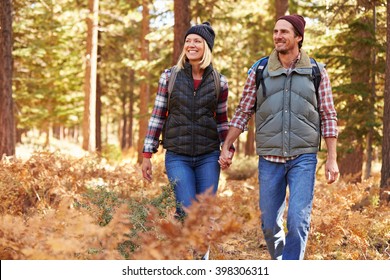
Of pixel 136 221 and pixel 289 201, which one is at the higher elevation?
pixel 289 201

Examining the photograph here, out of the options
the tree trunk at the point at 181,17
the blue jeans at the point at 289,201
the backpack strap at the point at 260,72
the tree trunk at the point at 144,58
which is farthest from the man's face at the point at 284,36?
the tree trunk at the point at 144,58

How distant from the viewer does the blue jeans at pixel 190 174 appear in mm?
5047

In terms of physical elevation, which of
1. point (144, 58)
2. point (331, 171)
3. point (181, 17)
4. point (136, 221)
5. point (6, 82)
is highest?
point (181, 17)

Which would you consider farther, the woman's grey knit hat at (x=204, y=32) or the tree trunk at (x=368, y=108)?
the tree trunk at (x=368, y=108)

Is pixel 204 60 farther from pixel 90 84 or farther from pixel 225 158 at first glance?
pixel 90 84

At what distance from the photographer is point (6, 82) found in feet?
36.5

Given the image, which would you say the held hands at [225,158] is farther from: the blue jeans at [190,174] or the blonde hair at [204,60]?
the blonde hair at [204,60]

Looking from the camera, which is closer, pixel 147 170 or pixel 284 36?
pixel 284 36

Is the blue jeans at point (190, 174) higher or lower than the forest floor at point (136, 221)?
higher

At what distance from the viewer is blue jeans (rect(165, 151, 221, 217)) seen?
505 cm

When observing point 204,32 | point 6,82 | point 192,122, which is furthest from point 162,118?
point 6,82

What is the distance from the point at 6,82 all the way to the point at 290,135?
8.24 m
